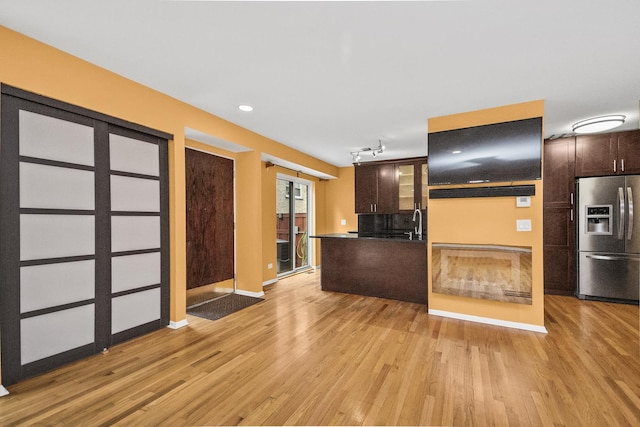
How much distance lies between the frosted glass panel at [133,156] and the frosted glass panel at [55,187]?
301 millimetres

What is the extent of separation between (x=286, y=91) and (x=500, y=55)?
1964 millimetres

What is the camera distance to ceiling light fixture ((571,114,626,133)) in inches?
140

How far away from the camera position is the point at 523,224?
3.16 m

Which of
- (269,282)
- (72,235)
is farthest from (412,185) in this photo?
(72,235)

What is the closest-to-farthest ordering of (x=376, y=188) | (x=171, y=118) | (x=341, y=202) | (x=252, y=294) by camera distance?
1. (x=171, y=118)
2. (x=252, y=294)
3. (x=376, y=188)
4. (x=341, y=202)

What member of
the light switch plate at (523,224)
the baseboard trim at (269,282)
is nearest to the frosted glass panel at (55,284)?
the baseboard trim at (269,282)

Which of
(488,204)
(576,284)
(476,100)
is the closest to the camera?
(476,100)

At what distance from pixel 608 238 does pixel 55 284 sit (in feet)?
21.6

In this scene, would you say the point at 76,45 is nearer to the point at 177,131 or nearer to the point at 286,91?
the point at 177,131

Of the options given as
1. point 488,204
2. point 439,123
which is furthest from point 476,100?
point 488,204

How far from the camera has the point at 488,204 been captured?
3.33m

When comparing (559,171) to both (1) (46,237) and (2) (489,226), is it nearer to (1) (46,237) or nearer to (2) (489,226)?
(2) (489,226)

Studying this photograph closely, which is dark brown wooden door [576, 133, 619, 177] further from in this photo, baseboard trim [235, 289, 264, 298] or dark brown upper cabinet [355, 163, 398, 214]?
baseboard trim [235, 289, 264, 298]

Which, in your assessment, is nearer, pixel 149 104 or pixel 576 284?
pixel 149 104
